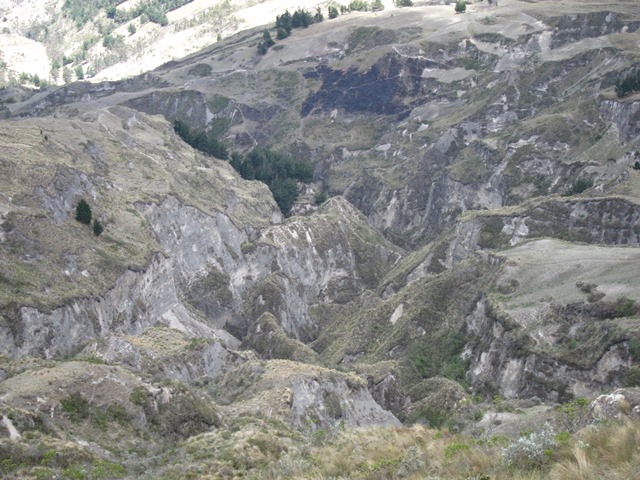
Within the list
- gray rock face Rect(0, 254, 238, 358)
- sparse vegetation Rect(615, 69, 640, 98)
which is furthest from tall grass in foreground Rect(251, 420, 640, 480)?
sparse vegetation Rect(615, 69, 640, 98)

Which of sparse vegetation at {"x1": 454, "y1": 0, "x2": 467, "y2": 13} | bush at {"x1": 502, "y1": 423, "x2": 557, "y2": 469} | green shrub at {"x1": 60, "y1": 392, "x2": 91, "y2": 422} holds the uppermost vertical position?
sparse vegetation at {"x1": 454, "y1": 0, "x2": 467, "y2": 13}

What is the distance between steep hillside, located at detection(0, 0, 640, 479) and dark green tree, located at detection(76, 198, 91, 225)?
54 centimetres

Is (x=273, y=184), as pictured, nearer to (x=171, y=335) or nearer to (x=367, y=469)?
(x=171, y=335)

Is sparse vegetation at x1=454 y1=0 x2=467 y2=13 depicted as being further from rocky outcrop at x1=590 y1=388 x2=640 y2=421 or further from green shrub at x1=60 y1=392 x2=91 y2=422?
rocky outcrop at x1=590 y1=388 x2=640 y2=421

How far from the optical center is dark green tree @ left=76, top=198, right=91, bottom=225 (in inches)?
2635

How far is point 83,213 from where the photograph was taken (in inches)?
2638

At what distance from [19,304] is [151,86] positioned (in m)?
133

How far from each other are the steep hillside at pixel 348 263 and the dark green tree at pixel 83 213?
0.54 m

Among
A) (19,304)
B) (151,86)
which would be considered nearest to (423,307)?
(19,304)

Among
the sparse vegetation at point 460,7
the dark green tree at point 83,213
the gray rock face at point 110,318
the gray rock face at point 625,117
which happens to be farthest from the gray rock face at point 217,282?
the sparse vegetation at point 460,7

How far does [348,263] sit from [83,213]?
43532 millimetres

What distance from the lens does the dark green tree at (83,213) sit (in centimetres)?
6694

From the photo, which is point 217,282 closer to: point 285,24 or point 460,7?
point 460,7

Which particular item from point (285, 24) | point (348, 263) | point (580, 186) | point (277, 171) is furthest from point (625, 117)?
point (285, 24)
